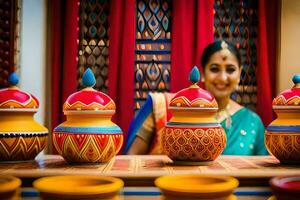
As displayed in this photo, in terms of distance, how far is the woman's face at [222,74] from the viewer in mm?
2307

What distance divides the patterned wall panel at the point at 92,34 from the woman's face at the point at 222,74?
0.77 meters

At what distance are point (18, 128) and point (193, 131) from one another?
0.40m

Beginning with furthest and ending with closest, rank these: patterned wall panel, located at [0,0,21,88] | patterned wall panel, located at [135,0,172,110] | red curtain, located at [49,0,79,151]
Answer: patterned wall panel, located at [135,0,172,110]
red curtain, located at [49,0,79,151]
patterned wall panel, located at [0,0,21,88]

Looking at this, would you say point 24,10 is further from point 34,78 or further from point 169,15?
point 169,15

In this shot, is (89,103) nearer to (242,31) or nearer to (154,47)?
(154,47)

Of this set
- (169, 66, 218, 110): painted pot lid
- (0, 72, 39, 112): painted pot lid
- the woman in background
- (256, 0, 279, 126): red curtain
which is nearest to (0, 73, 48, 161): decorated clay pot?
(0, 72, 39, 112): painted pot lid

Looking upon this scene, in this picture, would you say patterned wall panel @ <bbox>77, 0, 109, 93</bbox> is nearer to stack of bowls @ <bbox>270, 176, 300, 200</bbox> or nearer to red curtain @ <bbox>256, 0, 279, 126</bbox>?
red curtain @ <bbox>256, 0, 279, 126</bbox>

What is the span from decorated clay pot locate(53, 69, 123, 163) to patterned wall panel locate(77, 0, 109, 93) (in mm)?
1820

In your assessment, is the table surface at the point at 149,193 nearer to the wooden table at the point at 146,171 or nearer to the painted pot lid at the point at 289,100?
the wooden table at the point at 146,171

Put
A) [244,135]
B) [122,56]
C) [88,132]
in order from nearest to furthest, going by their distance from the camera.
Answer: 1. [88,132]
2. [244,135]
3. [122,56]

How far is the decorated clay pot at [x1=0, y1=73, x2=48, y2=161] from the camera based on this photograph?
903 mm

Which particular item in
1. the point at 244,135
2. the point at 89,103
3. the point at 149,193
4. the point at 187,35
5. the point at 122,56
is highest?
the point at 187,35

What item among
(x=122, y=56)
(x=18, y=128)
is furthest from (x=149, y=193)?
(x=122, y=56)

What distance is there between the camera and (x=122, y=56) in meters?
2.65
